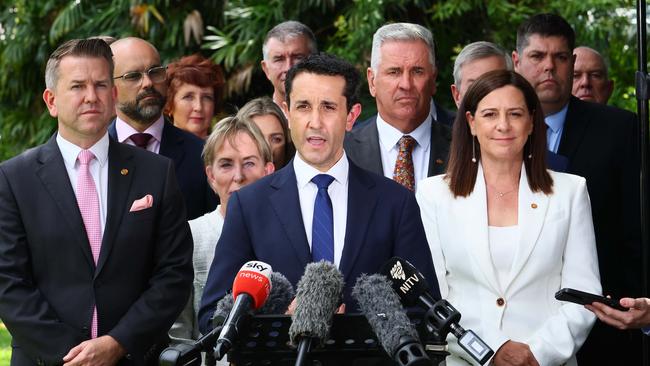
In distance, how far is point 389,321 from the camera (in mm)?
3869

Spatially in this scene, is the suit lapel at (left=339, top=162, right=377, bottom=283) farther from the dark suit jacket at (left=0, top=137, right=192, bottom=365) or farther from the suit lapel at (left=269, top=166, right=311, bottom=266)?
the dark suit jacket at (left=0, top=137, right=192, bottom=365)

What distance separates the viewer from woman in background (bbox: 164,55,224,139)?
7.61 metres

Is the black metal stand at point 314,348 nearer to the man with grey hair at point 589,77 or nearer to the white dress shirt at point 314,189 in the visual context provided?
the white dress shirt at point 314,189

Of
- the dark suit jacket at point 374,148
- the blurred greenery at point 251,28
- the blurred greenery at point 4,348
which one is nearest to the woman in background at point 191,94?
the dark suit jacket at point 374,148

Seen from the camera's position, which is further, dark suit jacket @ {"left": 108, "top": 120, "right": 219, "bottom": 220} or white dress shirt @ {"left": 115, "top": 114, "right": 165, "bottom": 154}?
white dress shirt @ {"left": 115, "top": 114, "right": 165, "bottom": 154}

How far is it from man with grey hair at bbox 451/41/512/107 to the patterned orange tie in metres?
0.61

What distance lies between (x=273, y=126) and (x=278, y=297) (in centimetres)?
260

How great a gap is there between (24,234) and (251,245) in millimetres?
973

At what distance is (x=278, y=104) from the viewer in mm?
7363

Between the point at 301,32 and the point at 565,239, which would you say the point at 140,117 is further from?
the point at 565,239

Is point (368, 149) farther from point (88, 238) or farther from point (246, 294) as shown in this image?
point (246, 294)

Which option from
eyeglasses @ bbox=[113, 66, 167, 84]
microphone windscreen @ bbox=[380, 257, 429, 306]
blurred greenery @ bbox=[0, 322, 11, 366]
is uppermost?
eyeglasses @ bbox=[113, 66, 167, 84]

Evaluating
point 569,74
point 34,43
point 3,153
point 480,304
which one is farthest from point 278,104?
point 3,153

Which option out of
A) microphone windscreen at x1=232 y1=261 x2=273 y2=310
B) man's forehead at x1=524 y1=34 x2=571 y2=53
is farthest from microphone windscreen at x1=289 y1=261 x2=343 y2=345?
man's forehead at x1=524 y1=34 x2=571 y2=53
